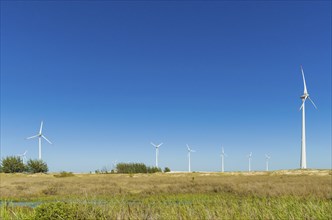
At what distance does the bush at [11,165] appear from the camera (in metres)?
107

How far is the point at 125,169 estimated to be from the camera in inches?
4503

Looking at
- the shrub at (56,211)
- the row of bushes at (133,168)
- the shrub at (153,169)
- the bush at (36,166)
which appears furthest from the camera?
the shrub at (153,169)

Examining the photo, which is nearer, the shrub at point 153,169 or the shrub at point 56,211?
the shrub at point 56,211

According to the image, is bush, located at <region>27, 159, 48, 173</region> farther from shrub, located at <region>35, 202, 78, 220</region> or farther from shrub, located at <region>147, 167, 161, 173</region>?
shrub, located at <region>35, 202, 78, 220</region>

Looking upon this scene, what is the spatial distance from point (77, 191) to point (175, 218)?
1385 inches

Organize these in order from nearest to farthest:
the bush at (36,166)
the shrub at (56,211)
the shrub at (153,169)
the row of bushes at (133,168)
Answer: the shrub at (56,211) < the bush at (36,166) < the row of bushes at (133,168) < the shrub at (153,169)

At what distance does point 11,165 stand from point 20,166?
102 inches

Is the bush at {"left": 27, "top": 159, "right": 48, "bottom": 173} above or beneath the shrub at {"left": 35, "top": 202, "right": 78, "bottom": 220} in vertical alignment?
beneath

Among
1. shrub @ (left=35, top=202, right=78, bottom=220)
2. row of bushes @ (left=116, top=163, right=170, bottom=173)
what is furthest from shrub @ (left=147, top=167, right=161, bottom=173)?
shrub @ (left=35, top=202, right=78, bottom=220)

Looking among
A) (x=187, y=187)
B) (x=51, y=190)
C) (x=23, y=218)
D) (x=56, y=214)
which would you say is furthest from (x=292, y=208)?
(x=51, y=190)

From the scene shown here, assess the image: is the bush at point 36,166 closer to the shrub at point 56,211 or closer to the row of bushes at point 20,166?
the row of bushes at point 20,166

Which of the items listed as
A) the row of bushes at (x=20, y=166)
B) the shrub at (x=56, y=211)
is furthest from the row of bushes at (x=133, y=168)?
the shrub at (x=56, y=211)

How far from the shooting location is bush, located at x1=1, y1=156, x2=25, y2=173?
10662 centimetres

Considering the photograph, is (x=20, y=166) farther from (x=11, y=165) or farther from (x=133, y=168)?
(x=133, y=168)
